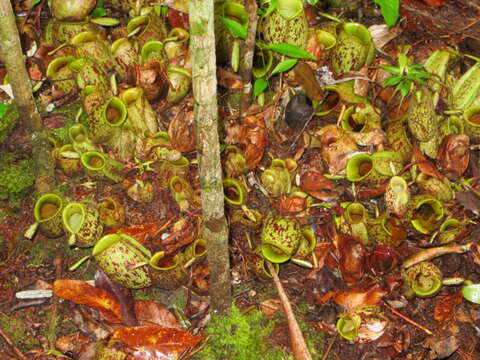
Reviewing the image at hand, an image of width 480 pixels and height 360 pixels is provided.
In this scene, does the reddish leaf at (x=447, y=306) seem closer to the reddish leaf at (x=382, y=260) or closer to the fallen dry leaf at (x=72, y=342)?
the reddish leaf at (x=382, y=260)

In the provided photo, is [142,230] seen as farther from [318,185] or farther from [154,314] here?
[318,185]

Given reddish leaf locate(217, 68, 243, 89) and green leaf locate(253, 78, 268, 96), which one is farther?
reddish leaf locate(217, 68, 243, 89)

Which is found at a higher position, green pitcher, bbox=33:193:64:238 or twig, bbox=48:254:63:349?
green pitcher, bbox=33:193:64:238

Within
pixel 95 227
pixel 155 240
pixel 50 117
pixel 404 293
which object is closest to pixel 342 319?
pixel 404 293

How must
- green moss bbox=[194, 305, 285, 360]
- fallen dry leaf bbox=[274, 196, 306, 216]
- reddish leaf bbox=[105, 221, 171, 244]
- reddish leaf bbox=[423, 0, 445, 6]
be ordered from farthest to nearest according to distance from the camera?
reddish leaf bbox=[423, 0, 445, 6] < fallen dry leaf bbox=[274, 196, 306, 216] < reddish leaf bbox=[105, 221, 171, 244] < green moss bbox=[194, 305, 285, 360]

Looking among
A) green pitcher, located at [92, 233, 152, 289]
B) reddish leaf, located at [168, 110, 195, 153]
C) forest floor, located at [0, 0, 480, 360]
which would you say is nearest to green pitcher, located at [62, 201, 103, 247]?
forest floor, located at [0, 0, 480, 360]

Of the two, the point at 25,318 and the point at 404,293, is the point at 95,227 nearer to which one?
the point at 25,318

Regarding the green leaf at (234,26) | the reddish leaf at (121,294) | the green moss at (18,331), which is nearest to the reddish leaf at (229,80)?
the green leaf at (234,26)

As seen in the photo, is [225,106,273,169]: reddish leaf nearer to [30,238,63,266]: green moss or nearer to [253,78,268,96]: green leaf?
[253,78,268,96]: green leaf
